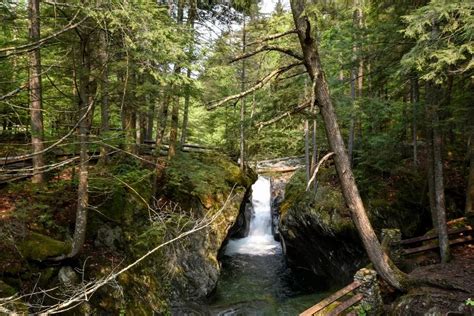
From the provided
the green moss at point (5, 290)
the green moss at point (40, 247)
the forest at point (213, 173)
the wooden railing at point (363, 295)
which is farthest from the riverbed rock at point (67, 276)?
the wooden railing at point (363, 295)

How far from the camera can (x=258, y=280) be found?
13.8 m

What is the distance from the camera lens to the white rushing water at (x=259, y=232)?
16.8 metres

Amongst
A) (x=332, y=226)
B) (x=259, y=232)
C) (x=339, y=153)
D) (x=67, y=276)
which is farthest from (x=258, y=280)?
(x=339, y=153)

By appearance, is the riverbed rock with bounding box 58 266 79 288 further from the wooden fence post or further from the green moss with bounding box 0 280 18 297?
the wooden fence post

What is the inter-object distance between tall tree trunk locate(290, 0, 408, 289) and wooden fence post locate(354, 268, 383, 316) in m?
0.28

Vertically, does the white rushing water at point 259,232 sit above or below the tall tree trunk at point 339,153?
below

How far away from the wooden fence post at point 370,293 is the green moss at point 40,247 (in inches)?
249

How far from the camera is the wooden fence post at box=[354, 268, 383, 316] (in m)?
7.17

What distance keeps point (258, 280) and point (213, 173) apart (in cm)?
480

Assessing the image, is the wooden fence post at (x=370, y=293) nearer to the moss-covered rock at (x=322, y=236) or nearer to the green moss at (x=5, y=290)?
the moss-covered rock at (x=322, y=236)

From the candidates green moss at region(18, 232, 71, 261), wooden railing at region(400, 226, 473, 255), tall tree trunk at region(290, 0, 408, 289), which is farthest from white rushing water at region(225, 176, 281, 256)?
green moss at region(18, 232, 71, 261)

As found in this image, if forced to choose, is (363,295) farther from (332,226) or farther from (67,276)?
(67,276)

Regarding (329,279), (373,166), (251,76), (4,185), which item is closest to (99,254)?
(4,185)

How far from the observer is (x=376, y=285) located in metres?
7.31
